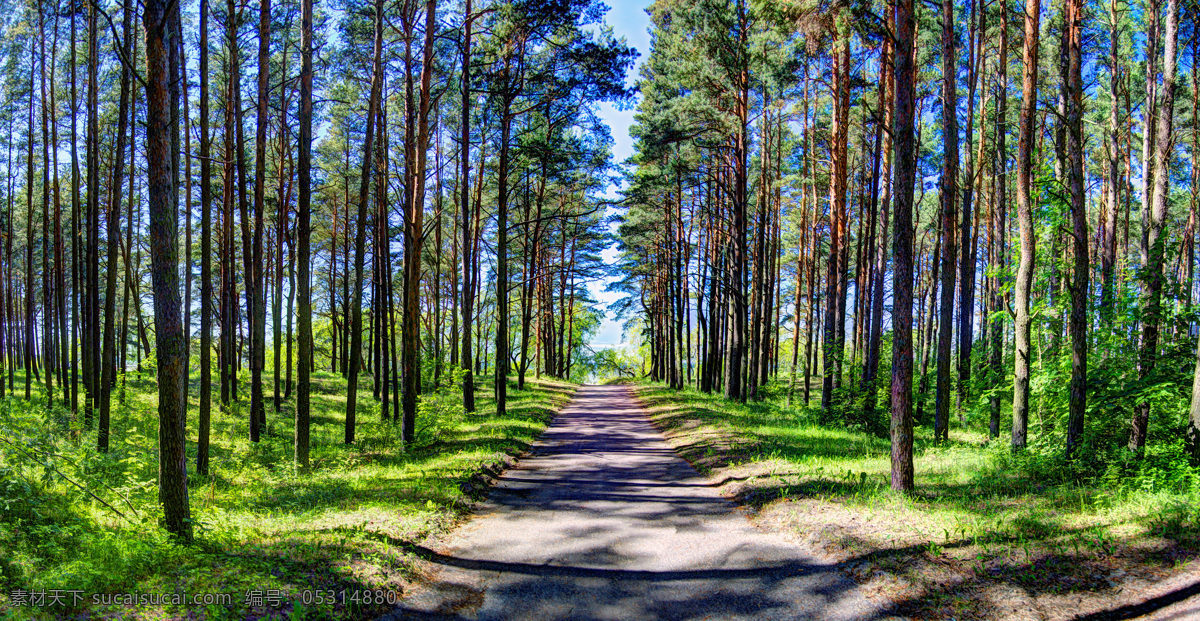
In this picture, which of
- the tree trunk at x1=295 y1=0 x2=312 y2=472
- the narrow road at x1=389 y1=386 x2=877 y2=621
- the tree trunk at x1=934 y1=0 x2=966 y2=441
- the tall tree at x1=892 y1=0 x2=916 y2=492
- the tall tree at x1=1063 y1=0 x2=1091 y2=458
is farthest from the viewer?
the tree trunk at x1=934 y1=0 x2=966 y2=441

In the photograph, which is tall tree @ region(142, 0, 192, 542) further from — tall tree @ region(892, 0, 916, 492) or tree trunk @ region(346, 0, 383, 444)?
tall tree @ region(892, 0, 916, 492)

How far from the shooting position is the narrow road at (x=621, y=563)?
441cm

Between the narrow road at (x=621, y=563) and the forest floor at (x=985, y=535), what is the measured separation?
43cm

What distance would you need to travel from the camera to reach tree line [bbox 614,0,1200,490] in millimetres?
7637

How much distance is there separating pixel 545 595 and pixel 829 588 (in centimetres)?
229

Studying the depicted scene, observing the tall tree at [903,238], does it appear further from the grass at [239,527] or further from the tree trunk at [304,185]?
the tree trunk at [304,185]

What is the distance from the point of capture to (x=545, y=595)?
4637 mm

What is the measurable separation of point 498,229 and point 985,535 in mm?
13527

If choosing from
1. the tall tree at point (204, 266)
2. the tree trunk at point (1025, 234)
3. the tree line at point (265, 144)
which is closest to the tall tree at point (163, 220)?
the tree line at point (265, 144)

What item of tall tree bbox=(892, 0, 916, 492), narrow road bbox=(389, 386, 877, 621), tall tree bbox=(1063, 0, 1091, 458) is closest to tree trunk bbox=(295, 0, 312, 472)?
narrow road bbox=(389, 386, 877, 621)

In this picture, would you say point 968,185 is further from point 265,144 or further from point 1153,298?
point 265,144

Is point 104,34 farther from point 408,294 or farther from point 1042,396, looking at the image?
point 1042,396

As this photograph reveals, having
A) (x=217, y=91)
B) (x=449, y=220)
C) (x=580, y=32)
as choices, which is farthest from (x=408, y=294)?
(x=449, y=220)

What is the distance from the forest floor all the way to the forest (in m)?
0.42
